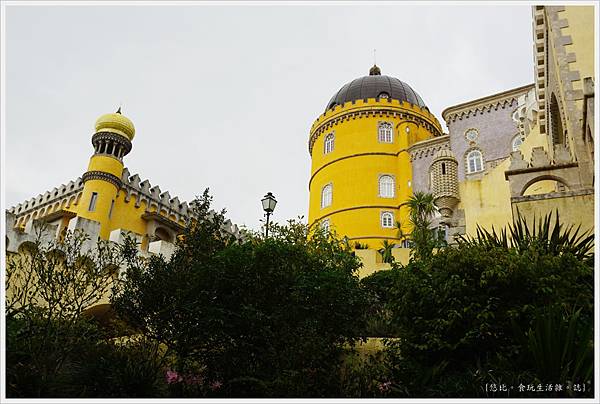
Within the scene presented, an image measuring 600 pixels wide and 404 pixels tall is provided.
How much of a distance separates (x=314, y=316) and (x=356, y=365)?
162cm

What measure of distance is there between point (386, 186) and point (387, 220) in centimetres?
251

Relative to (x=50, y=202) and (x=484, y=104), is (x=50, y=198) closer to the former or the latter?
(x=50, y=202)

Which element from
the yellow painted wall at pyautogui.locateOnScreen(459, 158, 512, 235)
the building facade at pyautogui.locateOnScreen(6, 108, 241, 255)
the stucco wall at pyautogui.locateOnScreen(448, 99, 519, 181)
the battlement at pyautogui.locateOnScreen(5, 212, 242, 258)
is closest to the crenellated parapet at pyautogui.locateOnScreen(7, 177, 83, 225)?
the building facade at pyautogui.locateOnScreen(6, 108, 241, 255)

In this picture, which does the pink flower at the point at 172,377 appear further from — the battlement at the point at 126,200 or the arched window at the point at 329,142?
the arched window at the point at 329,142

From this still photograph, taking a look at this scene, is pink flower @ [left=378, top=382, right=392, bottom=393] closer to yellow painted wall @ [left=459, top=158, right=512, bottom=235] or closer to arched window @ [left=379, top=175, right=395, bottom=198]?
yellow painted wall @ [left=459, top=158, right=512, bottom=235]

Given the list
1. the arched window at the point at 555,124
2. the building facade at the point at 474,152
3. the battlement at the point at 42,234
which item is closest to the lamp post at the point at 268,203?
the battlement at the point at 42,234

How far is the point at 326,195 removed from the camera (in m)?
33.6

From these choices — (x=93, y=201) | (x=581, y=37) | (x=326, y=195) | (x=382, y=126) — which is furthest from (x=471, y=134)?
(x=93, y=201)

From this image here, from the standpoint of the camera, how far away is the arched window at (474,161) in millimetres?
27906

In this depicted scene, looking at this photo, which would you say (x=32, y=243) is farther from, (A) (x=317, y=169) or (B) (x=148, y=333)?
(A) (x=317, y=169)

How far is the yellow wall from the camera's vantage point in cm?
3059

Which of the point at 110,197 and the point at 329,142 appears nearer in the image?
the point at 110,197

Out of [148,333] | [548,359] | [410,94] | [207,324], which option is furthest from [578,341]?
[410,94]

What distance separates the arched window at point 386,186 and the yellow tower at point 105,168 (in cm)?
1526
